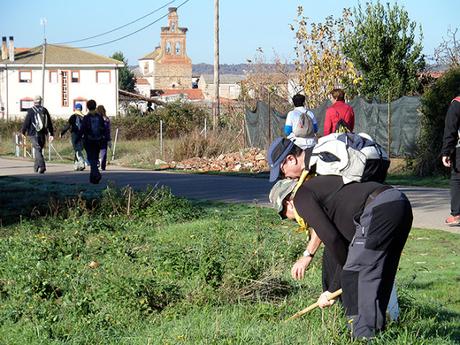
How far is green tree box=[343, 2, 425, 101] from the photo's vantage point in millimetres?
32812

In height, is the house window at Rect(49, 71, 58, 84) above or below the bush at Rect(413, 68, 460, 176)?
above

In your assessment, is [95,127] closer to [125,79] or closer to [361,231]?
[361,231]

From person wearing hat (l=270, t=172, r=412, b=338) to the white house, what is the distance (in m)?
78.7

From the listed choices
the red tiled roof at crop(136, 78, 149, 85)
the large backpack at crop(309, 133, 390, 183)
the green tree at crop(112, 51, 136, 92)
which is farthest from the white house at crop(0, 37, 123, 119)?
the large backpack at crop(309, 133, 390, 183)

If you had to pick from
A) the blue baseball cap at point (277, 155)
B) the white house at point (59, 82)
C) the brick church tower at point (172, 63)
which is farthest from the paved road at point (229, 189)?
the brick church tower at point (172, 63)

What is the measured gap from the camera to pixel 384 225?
5.65m

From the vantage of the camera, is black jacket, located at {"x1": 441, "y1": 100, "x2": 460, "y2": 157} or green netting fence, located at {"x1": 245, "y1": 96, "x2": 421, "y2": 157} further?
green netting fence, located at {"x1": 245, "y1": 96, "x2": 421, "y2": 157}

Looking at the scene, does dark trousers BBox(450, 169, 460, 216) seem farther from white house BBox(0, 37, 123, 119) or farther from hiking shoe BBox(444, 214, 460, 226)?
white house BBox(0, 37, 123, 119)

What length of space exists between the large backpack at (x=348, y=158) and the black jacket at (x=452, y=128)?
6.89m

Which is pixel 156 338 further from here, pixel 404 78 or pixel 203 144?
pixel 404 78

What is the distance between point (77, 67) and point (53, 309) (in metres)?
78.7

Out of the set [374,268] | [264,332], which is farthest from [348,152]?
[264,332]

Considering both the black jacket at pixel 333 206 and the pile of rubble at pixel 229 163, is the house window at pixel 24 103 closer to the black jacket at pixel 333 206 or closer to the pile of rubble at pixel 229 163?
the pile of rubble at pixel 229 163

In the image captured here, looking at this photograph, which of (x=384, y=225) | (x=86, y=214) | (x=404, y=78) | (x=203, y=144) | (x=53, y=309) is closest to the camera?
(x=384, y=225)
